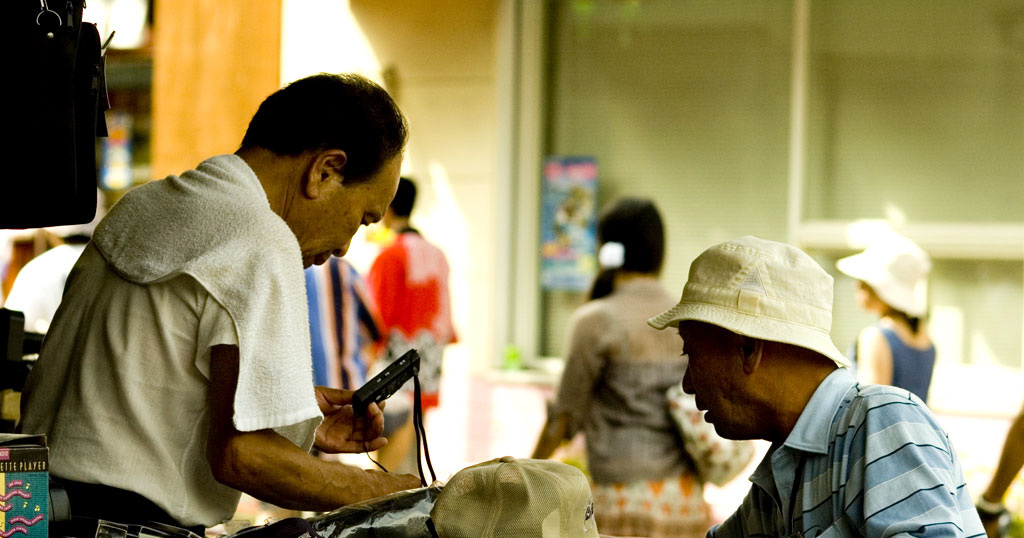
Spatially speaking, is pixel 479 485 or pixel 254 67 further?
pixel 254 67

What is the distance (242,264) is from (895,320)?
3448 millimetres

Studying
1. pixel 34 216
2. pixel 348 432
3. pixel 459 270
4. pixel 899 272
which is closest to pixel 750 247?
pixel 348 432

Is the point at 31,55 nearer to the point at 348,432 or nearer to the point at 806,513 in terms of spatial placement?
the point at 348,432

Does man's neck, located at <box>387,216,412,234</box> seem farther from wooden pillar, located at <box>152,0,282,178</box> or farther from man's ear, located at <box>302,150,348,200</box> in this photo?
man's ear, located at <box>302,150,348,200</box>

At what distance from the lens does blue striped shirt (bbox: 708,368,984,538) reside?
1679mm

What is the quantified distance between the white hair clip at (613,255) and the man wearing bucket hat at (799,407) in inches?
86.8

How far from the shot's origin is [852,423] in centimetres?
181

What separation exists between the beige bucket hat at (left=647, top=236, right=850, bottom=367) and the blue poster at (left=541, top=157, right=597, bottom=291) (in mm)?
5479

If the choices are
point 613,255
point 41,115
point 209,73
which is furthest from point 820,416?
point 209,73

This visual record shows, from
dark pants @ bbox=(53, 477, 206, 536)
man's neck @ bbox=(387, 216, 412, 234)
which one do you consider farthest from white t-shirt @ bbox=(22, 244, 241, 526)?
man's neck @ bbox=(387, 216, 412, 234)

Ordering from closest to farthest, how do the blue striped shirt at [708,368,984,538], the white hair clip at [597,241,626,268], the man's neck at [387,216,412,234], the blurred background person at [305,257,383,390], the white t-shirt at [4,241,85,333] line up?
the blue striped shirt at [708,368,984,538]
the white hair clip at [597,241,626,268]
the white t-shirt at [4,241,85,333]
the blurred background person at [305,257,383,390]
the man's neck at [387,216,412,234]

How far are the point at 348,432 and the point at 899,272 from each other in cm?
303

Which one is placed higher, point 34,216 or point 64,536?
point 34,216

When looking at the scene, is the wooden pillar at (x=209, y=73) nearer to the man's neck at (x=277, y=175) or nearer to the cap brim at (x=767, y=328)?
the man's neck at (x=277, y=175)
